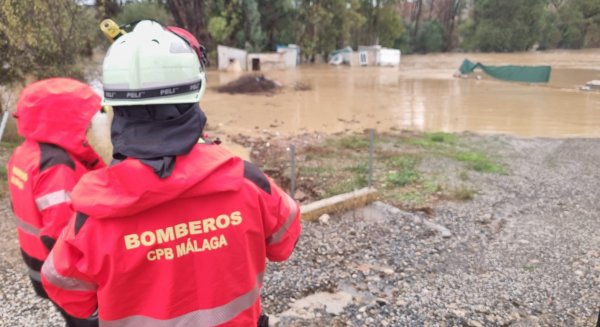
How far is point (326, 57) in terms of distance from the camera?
1551 inches

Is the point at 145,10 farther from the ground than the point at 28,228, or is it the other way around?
the point at 145,10

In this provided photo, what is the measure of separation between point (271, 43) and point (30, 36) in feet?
93.9

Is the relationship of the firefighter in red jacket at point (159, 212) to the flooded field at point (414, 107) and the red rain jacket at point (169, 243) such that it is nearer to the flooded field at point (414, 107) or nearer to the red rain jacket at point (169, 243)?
the red rain jacket at point (169, 243)

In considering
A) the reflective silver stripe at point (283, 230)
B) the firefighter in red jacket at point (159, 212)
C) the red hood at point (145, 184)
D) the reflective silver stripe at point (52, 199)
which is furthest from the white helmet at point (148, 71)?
the reflective silver stripe at point (52, 199)

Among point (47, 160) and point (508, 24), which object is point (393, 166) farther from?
point (508, 24)

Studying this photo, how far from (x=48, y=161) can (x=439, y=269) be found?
10.9 ft

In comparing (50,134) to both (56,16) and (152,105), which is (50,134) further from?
(56,16)

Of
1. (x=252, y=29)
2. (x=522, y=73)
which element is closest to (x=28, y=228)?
(x=522, y=73)

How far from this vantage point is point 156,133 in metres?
1.44

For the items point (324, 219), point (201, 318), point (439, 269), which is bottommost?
point (439, 269)

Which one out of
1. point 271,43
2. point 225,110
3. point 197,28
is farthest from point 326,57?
point 225,110

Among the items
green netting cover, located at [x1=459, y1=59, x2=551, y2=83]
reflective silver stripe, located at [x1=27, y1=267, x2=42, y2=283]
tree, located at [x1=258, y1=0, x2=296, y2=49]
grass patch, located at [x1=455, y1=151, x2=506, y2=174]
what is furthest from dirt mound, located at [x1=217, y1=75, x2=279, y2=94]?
reflective silver stripe, located at [x1=27, y1=267, x2=42, y2=283]

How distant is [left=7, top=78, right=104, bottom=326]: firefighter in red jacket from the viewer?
89.4 inches

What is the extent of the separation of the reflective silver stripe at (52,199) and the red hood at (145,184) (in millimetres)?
908
